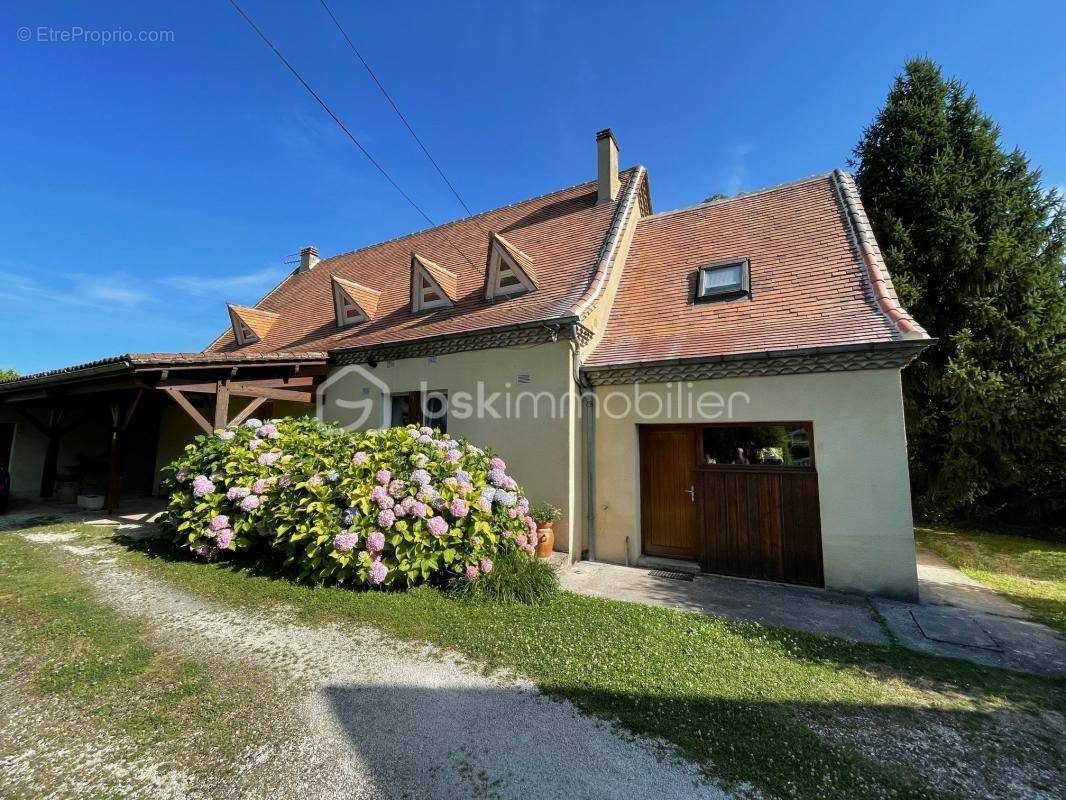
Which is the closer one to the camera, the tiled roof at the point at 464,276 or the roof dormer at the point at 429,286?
the tiled roof at the point at 464,276

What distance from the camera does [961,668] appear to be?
4027 mm

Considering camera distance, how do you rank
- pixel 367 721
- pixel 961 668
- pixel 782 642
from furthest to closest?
pixel 782 642
pixel 961 668
pixel 367 721

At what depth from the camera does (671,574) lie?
273 inches

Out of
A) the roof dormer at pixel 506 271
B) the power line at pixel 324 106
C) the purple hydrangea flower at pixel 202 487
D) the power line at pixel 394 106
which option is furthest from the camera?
the roof dormer at pixel 506 271

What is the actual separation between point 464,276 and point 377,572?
25.6ft

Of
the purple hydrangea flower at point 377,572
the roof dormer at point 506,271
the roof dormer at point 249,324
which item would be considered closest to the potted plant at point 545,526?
the purple hydrangea flower at point 377,572

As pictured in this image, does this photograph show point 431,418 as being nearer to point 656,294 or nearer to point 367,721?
point 656,294

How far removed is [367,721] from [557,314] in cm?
601

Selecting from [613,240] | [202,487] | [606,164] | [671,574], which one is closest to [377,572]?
[202,487]

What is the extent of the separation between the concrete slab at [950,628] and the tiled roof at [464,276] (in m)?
6.16

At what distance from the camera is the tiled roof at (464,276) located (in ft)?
29.2

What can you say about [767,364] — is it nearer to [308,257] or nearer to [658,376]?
[658,376]

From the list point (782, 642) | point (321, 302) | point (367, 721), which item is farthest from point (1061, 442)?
point (321, 302)

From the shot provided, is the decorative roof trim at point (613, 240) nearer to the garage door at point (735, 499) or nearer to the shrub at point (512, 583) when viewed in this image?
the garage door at point (735, 499)
